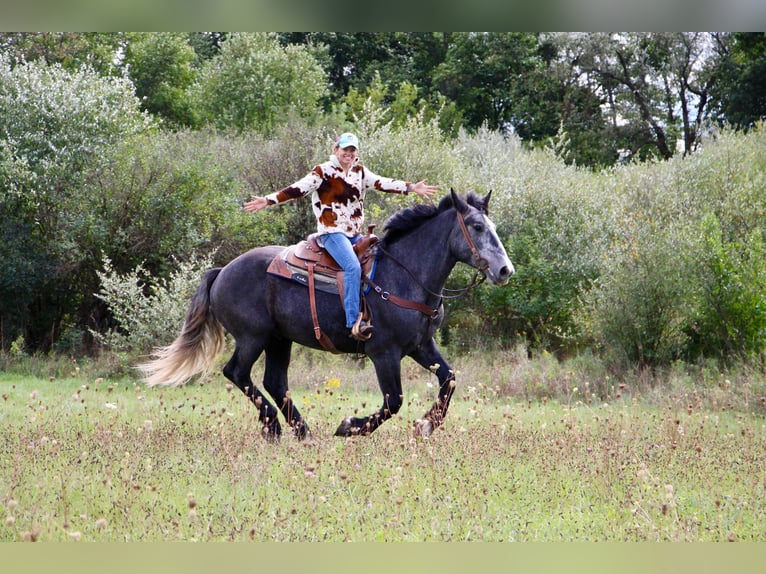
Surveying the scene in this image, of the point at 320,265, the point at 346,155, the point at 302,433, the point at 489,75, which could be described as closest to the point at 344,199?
the point at 346,155

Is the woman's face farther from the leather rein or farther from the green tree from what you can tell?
the green tree

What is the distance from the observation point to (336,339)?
822cm

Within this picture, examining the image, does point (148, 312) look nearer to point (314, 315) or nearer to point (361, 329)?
point (314, 315)

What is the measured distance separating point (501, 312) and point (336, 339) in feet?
36.8

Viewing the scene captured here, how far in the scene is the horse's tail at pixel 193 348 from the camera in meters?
8.66

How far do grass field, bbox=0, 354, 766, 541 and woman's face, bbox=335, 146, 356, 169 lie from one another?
2.73 m

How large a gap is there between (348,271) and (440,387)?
153 centimetres

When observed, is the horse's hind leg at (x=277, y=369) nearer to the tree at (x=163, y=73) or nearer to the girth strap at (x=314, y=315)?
the girth strap at (x=314, y=315)

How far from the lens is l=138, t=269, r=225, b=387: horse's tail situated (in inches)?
341

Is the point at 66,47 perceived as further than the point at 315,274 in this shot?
Yes

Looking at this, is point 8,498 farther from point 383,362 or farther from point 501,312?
point 501,312

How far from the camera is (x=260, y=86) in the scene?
38156 millimetres

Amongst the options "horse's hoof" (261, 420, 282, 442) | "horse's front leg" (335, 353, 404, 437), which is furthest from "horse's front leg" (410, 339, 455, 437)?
"horse's hoof" (261, 420, 282, 442)

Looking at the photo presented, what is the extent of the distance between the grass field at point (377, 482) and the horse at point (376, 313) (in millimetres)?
444
